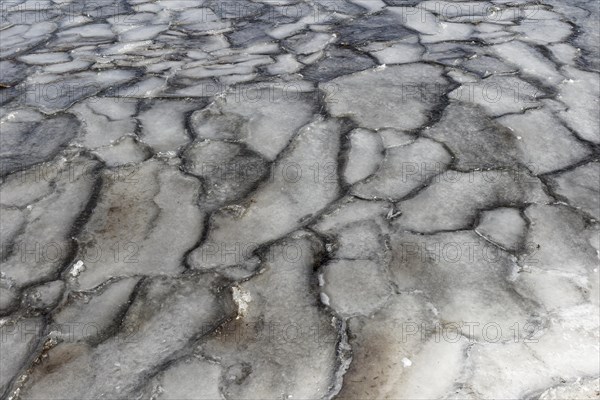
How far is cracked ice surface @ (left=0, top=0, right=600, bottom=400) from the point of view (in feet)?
4.28

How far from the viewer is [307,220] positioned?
1658 millimetres

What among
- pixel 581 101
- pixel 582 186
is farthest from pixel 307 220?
pixel 581 101

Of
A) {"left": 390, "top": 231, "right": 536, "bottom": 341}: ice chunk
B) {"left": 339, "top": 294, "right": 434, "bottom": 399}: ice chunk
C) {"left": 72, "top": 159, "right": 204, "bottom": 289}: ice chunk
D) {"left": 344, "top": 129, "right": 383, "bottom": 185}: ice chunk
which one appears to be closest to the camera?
{"left": 339, "top": 294, "right": 434, "bottom": 399}: ice chunk

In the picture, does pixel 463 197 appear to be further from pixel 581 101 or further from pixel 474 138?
pixel 581 101

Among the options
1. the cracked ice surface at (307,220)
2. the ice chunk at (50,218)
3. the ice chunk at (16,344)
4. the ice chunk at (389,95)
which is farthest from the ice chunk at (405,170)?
the ice chunk at (16,344)

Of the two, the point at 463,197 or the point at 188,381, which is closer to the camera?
the point at 188,381

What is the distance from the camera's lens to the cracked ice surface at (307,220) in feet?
4.28

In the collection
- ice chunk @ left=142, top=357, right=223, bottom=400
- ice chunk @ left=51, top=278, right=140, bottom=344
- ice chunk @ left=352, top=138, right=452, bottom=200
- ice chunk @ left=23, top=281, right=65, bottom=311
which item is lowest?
ice chunk @ left=142, top=357, right=223, bottom=400

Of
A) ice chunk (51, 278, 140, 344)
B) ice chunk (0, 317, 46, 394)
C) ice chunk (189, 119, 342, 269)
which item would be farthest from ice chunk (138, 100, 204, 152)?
ice chunk (0, 317, 46, 394)

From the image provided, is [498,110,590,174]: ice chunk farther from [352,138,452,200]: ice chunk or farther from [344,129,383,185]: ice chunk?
[344,129,383,185]: ice chunk

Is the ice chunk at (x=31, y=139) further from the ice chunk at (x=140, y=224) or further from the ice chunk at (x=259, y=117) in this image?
the ice chunk at (x=259, y=117)

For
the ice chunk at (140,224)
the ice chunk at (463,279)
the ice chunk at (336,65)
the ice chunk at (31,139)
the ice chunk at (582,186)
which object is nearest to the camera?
the ice chunk at (463,279)

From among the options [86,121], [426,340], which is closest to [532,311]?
[426,340]

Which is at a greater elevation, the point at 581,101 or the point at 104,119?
the point at 104,119
